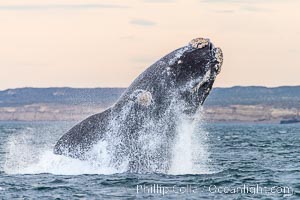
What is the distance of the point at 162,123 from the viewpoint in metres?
20.7

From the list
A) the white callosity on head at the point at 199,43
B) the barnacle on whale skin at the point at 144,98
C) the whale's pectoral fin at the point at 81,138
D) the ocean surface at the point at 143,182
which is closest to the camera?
the ocean surface at the point at 143,182

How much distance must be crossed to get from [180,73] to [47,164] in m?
4.15

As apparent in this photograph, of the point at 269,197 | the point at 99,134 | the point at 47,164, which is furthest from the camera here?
the point at 47,164

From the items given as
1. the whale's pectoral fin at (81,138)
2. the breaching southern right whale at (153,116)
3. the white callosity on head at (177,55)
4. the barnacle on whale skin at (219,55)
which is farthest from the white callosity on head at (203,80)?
the whale's pectoral fin at (81,138)

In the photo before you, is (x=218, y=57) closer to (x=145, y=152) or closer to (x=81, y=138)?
(x=145, y=152)

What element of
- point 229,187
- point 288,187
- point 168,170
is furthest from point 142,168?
point 288,187

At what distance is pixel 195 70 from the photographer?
20531 mm

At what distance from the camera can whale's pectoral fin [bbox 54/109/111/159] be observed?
67.2 ft

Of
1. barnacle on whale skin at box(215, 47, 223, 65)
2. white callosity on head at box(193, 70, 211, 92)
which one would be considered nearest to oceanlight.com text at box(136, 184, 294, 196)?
white callosity on head at box(193, 70, 211, 92)

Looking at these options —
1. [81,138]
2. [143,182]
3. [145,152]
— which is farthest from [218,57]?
[81,138]

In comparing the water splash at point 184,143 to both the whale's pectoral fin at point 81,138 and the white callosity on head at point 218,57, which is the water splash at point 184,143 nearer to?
the white callosity on head at point 218,57

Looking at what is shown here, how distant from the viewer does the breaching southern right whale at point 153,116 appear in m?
20.5

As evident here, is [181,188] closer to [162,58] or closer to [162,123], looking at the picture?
[162,123]

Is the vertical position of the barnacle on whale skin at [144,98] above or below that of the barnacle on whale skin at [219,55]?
below
